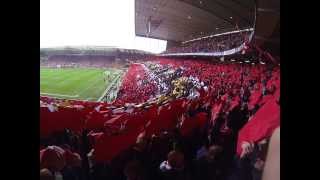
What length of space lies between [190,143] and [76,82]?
778 mm

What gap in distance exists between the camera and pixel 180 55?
3.13 m

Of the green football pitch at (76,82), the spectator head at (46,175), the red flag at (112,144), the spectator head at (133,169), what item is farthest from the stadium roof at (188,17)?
the spectator head at (46,175)

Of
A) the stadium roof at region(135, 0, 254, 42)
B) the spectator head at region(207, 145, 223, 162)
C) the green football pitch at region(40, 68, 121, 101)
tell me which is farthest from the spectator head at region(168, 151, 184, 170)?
the stadium roof at region(135, 0, 254, 42)

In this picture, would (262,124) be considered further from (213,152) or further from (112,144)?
(112,144)

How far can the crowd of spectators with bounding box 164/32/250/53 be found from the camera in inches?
122

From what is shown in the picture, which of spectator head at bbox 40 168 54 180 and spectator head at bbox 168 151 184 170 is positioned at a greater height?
spectator head at bbox 168 151 184 170

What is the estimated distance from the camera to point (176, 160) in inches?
121

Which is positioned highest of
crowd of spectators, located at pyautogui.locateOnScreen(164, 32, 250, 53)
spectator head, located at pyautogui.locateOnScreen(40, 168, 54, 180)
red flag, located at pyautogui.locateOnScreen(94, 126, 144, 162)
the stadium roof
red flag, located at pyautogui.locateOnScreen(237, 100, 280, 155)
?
the stadium roof

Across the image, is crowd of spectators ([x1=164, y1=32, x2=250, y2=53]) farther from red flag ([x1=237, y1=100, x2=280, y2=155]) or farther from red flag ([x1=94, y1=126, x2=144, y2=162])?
red flag ([x1=94, y1=126, x2=144, y2=162])

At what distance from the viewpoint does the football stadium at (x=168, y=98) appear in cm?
309
